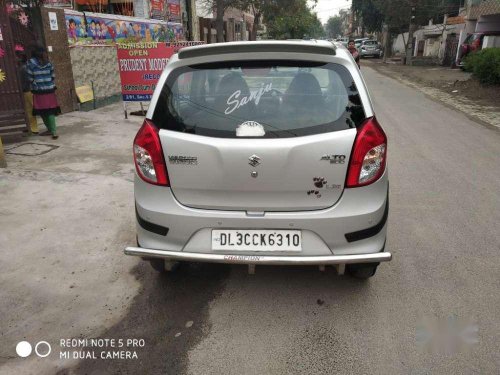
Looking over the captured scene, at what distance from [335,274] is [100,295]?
73.1 inches

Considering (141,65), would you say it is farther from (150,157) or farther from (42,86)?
(150,157)

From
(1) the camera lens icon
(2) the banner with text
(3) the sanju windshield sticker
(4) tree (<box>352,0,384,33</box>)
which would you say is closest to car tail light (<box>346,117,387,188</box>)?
(3) the sanju windshield sticker

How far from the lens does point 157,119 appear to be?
2.90 m

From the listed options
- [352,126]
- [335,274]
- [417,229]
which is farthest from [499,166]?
[352,126]

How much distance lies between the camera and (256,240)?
109 inches

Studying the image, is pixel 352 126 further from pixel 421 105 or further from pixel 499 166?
pixel 421 105

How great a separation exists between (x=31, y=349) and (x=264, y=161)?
6.24ft

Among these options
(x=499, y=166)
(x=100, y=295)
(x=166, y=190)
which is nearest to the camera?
(x=166, y=190)

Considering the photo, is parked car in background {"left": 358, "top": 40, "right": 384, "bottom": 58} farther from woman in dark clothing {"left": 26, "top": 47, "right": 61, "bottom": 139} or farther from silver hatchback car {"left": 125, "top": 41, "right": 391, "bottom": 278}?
silver hatchback car {"left": 125, "top": 41, "right": 391, "bottom": 278}

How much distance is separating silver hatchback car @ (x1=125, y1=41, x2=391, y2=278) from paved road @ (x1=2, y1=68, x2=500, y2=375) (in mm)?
478

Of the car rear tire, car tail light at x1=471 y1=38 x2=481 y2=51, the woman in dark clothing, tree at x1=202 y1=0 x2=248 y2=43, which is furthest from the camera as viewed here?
car tail light at x1=471 y1=38 x2=481 y2=51

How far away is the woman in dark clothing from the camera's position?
7496 mm

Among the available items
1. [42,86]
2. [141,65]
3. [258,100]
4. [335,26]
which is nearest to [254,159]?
[258,100]

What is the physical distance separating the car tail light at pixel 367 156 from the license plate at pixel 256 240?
503mm
